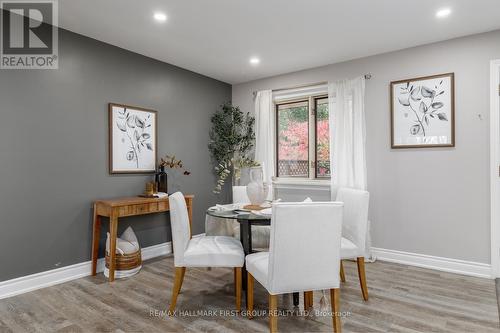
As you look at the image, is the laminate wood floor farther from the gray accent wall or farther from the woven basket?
the gray accent wall

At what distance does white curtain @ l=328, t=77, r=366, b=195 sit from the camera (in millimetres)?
3975

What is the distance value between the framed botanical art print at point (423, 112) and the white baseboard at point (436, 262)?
4.22 feet

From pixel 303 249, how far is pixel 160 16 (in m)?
2.45

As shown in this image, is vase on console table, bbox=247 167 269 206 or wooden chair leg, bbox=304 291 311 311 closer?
wooden chair leg, bbox=304 291 311 311

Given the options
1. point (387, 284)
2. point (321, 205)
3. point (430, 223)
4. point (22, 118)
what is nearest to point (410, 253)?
point (430, 223)

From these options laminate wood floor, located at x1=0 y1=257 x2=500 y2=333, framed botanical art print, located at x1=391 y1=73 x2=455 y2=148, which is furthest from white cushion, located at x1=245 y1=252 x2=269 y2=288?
framed botanical art print, located at x1=391 y1=73 x2=455 y2=148

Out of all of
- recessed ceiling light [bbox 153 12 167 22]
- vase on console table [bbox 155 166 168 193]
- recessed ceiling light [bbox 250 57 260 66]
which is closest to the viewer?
recessed ceiling light [bbox 153 12 167 22]

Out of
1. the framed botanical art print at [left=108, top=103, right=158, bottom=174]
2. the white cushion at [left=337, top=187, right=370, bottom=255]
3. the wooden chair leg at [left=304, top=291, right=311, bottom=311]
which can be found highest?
the framed botanical art print at [left=108, top=103, right=158, bottom=174]

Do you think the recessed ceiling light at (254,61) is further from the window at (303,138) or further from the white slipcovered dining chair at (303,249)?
the white slipcovered dining chair at (303,249)

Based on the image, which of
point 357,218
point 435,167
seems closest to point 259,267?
point 357,218

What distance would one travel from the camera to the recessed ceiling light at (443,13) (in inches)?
111

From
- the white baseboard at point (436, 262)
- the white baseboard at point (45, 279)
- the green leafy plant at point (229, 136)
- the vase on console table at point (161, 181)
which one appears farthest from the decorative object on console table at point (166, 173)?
the white baseboard at point (436, 262)

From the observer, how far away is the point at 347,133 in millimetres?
4082

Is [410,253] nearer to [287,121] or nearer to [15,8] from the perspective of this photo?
[287,121]
